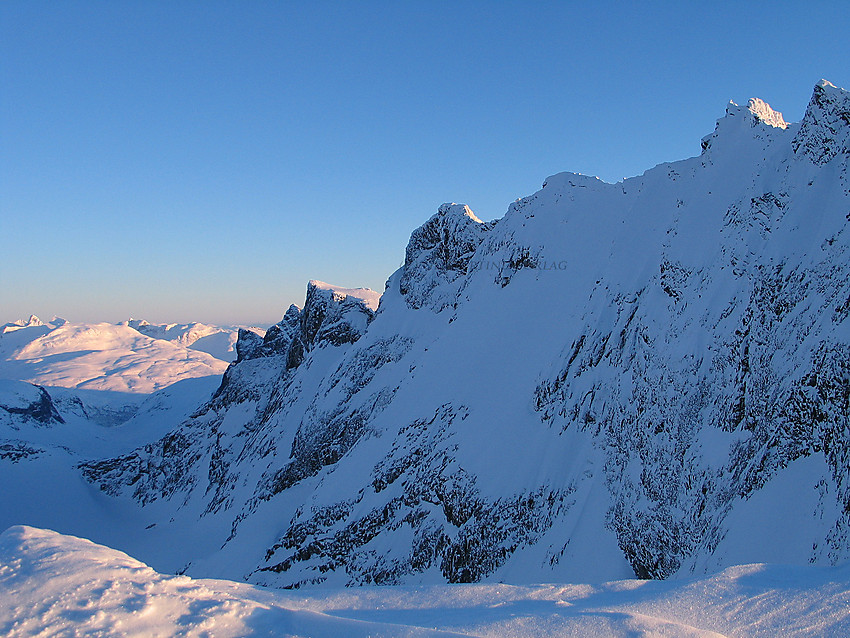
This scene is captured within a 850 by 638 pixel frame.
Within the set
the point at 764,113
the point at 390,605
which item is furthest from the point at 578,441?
the point at 764,113

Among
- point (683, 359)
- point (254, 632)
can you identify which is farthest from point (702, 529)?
point (254, 632)

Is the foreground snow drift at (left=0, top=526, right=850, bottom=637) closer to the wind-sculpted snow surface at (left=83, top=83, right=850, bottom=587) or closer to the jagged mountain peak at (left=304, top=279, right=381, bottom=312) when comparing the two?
the wind-sculpted snow surface at (left=83, top=83, right=850, bottom=587)

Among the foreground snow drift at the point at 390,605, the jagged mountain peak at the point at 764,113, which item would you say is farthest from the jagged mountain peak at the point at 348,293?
the foreground snow drift at the point at 390,605

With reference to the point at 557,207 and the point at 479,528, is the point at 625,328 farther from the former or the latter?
the point at 557,207

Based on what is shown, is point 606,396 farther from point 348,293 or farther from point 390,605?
point 348,293

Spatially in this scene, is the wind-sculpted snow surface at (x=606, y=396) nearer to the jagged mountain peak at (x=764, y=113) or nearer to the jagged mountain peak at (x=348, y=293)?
the jagged mountain peak at (x=764, y=113)
